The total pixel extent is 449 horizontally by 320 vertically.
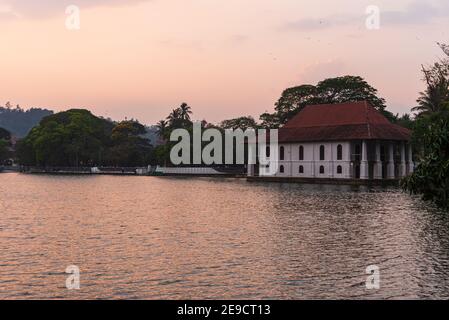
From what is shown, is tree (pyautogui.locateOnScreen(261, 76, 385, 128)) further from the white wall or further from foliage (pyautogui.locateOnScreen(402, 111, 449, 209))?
foliage (pyautogui.locateOnScreen(402, 111, 449, 209))

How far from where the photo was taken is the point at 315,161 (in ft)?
288

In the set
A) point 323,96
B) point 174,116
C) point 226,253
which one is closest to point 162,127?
point 174,116

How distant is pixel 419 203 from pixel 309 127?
49.1 meters

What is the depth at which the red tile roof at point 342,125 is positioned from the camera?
8303cm

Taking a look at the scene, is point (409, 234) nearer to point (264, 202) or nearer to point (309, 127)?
point (264, 202)

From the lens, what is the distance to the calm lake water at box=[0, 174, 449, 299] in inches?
623

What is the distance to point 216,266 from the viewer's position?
18.9 m

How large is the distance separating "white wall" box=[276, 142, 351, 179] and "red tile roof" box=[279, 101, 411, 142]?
134 centimetres

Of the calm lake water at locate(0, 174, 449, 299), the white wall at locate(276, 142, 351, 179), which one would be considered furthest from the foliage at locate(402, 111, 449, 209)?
the white wall at locate(276, 142, 351, 179)

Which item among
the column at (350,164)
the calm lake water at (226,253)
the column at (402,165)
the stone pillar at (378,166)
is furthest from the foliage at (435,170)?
the column at (402,165)

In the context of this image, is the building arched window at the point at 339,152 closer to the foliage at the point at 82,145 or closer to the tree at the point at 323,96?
the tree at the point at 323,96

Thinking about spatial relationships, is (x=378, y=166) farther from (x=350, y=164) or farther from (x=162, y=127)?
(x=162, y=127)

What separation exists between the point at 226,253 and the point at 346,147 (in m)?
64.9

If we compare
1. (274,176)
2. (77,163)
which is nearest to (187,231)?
(274,176)
